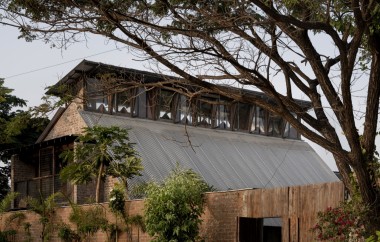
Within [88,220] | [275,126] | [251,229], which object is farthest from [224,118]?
[251,229]

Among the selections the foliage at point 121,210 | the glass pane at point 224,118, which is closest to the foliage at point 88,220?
the foliage at point 121,210

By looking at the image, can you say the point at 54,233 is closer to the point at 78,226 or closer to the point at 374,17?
the point at 78,226

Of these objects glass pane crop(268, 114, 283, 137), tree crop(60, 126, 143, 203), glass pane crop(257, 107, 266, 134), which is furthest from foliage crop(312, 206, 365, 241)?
glass pane crop(268, 114, 283, 137)

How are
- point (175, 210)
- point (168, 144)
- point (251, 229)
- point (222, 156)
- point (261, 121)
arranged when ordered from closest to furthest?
point (251, 229)
point (175, 210)
point (168, 144)
point (222, 156)
point (261, 121)

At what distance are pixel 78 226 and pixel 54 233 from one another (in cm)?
216

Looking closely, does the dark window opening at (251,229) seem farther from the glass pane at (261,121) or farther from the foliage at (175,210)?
the glass pane at (261,121)

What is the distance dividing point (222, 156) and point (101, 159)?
8455 mm

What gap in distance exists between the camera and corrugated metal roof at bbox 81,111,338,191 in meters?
29.5

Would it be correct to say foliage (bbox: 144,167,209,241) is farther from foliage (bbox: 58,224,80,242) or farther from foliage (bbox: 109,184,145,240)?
foliage (bbox: 58,224,80,242)

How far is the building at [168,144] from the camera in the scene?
29484 mm

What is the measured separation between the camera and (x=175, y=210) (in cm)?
1855

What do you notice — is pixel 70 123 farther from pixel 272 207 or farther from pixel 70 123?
pixel 272 207

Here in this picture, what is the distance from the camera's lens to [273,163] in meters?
34.0

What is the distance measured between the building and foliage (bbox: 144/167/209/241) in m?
8.18
